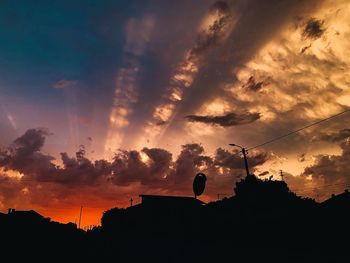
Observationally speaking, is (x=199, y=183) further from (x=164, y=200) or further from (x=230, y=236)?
(x=164, y=200)

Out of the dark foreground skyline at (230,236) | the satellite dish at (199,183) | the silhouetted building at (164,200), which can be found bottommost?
the dark foreground skyline at (230,236)

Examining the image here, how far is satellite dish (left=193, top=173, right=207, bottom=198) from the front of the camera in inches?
1191

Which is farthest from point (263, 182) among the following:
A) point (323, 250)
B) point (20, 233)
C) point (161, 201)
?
point (20, 233)

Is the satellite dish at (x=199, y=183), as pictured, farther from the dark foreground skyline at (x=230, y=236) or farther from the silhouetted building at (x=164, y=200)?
the silhouetted building at (x=164, y=200)

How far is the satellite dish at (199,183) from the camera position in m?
30.3

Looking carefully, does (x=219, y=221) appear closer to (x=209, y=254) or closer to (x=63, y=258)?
(x=209, y=254)

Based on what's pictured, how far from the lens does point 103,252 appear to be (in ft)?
139

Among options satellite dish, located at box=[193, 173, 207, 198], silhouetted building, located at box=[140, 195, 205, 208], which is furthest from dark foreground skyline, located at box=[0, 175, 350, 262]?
silhouetted building, located at box=[140, 195, 205, 208]

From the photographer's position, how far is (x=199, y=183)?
99.8 ft

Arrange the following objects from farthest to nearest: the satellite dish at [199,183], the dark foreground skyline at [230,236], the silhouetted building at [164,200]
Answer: the silhouetted building at [164,200], the satellite dish at [199,183], the dark foreground skyline at [230,236]

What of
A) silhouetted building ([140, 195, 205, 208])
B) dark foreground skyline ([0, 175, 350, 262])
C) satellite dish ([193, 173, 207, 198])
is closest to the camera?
dark foreground skyline ([0, 175, 350, 262])

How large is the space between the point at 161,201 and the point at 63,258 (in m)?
19.2

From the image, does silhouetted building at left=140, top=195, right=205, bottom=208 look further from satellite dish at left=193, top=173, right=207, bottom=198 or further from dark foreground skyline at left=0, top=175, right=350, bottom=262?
satellite dish at left=193, top=173, right=207, bottom=198

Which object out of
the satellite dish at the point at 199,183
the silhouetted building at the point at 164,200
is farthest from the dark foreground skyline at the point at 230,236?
the silhouetted building at the point at 164,200
